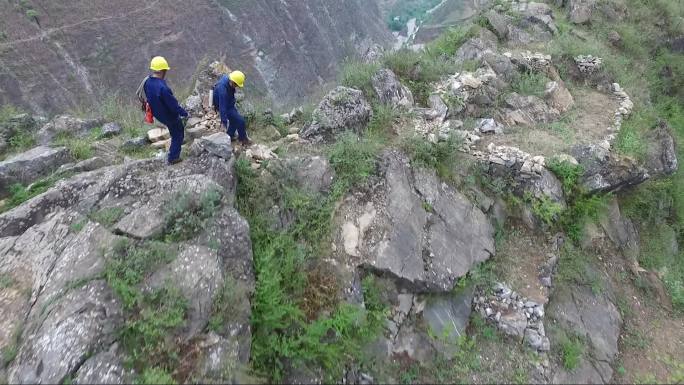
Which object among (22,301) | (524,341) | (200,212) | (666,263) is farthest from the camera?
(666,263)

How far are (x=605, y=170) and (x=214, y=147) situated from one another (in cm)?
597

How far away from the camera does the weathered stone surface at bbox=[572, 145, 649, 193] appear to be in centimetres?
643

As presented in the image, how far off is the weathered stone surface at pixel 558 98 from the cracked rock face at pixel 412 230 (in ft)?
12.3

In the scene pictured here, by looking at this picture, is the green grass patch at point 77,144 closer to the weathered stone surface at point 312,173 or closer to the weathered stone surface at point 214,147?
the weathered stone surface at point 214,147

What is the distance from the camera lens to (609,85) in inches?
352

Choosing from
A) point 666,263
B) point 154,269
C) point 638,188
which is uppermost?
point 154,269

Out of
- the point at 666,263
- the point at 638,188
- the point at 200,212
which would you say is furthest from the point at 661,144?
the point at 200,212

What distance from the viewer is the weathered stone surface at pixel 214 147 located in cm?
527

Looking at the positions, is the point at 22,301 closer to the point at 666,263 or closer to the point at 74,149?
the point at 74,149

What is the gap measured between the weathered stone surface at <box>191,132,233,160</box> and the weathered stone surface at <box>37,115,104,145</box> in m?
2.61

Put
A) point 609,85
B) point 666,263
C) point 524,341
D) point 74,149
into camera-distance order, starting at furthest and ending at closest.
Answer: point 609,85 < point 666,263 < point 74,149 < point 524,341

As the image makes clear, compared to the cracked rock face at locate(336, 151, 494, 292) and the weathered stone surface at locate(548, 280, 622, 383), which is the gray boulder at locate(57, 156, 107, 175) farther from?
the weathered stone surface at locate(548, 280, 622, 383)

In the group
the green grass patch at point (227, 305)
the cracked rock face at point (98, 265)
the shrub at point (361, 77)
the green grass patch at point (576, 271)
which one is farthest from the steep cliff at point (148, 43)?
the green grass patch at point (227, 305)

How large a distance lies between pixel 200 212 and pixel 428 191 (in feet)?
10.1
